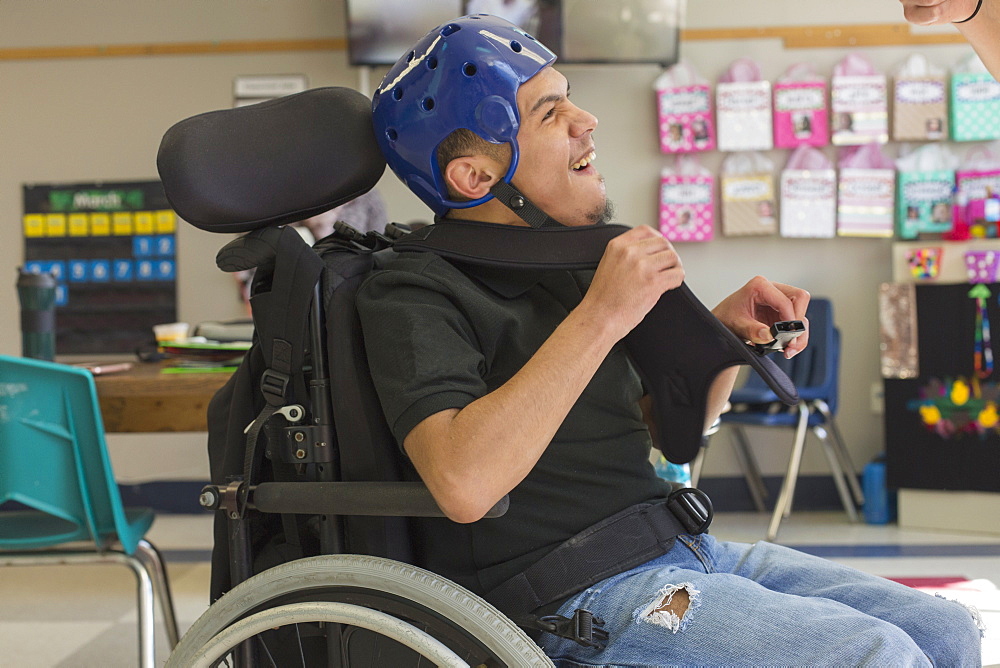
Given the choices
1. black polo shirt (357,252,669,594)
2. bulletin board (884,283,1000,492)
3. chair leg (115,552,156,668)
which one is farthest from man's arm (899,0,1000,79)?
bulletin board (884,283,1000,492)

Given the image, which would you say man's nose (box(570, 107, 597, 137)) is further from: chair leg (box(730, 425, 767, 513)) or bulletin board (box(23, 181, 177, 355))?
bulletin board (box(23, 181, 177, 355))

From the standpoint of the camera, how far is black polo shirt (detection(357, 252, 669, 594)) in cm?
98

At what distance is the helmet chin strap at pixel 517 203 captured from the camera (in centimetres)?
115

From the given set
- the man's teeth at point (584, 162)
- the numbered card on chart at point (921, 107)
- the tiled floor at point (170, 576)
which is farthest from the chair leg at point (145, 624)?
the numbered card on chart at point (921, 107)

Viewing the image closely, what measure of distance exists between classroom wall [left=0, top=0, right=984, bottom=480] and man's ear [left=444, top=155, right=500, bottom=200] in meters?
3.25

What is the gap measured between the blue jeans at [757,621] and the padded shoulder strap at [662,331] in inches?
7.3

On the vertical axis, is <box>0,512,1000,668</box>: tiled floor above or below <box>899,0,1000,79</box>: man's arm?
below

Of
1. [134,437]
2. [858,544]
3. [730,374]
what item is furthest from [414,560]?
[134,437]

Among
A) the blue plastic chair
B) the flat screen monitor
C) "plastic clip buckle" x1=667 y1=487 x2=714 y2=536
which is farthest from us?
the flat screen monitor

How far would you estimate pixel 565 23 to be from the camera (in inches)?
159

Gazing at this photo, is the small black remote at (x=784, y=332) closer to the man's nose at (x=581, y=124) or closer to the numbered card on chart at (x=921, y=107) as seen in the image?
the man's nose at (x=581, y=124)

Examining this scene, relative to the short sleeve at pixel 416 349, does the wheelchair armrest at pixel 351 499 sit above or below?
below

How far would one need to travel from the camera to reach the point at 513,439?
92 centimetres

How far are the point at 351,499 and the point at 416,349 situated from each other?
6.9 inches
